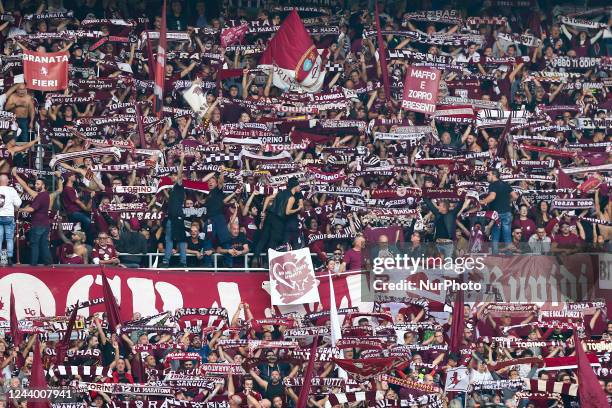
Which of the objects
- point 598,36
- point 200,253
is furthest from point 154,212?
point 598,36

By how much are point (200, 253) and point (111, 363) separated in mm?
2889

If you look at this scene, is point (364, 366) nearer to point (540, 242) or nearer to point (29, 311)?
point (540, 242)

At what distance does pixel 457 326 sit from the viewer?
29531 millimetres

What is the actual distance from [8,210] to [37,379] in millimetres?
3968

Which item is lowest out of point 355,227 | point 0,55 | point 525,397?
point 525,397

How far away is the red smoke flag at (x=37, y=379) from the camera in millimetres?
27422

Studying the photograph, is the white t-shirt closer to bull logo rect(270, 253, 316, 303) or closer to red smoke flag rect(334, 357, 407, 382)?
bull logo rect(270, 253, 316, 303)

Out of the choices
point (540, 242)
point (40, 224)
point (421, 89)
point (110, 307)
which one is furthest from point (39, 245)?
point (540, 242)

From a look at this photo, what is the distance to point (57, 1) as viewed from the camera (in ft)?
119

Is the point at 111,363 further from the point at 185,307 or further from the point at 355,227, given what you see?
the point at 355,227

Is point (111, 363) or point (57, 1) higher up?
point (57, 1)

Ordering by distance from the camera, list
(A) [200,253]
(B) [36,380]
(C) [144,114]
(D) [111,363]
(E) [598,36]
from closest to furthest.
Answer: (B) [36,380] → (D) [111,363] → (A) [200,253] → (C) [144,114] → (E) [598,36]

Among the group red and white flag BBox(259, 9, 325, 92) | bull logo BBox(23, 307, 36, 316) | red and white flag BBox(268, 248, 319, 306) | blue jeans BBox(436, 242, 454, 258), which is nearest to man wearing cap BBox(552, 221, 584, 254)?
blue jeans BBox(436, 242, 454, 258)

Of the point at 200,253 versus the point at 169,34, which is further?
the point at 169,34
